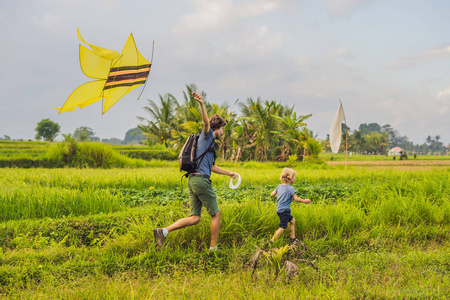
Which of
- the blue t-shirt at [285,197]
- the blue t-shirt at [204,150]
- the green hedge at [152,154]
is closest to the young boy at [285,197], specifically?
A: the blue t-shirt at [285,197]

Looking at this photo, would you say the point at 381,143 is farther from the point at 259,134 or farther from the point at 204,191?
the point at 204,191

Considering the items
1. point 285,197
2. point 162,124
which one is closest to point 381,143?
point 162,124

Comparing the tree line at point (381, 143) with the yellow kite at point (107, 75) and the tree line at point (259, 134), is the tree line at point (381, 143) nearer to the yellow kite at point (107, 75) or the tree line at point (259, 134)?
the tree line at point (259, 134)

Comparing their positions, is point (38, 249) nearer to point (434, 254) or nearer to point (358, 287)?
point (358, 287)

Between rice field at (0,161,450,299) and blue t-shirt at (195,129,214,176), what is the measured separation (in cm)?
109

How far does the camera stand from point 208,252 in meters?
4.20

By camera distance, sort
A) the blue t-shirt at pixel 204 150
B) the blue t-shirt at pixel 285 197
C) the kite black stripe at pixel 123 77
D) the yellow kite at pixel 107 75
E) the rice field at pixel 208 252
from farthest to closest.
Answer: the blue t-shirt at pixel 285 197, the blue t-shirt at pixel 204 150, the kite black stripe at pixel 123 77, the yellow kite at pixel 107 75, the rice field at pixel 208 252

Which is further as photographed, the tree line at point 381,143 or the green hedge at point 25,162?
the tree line at point 381,143

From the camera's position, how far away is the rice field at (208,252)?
3.24m

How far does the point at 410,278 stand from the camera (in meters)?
3.57

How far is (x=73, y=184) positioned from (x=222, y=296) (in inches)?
271

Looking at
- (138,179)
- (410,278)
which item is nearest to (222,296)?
(410,278)

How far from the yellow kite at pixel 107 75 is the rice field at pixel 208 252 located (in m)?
1.86

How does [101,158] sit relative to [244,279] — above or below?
above
